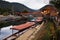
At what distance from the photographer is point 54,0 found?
374 cm

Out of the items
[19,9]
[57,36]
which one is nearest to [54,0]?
[57,36]

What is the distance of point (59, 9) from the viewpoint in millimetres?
3635

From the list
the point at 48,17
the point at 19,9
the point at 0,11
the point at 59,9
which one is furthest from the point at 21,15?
the point at 59,9

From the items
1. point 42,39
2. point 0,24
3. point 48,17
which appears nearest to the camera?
point 42,39

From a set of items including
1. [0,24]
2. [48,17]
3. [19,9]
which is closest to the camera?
[48,17]

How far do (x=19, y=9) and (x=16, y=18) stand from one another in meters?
1.38

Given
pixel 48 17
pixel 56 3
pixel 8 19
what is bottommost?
pixel 8 19

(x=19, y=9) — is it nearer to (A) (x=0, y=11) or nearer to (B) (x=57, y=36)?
(A) (x=0, y=11)

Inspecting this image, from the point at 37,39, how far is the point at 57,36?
1.73ft

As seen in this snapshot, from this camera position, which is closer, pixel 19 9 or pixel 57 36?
pixel 57 36

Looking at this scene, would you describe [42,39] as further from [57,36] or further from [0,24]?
[0,24]

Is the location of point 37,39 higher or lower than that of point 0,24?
higher

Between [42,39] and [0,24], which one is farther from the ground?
[42,39]

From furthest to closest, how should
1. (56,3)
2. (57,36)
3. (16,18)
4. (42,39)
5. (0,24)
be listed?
(16,18) → (0,24) → (56,3) → (57,36) → (42,39)
